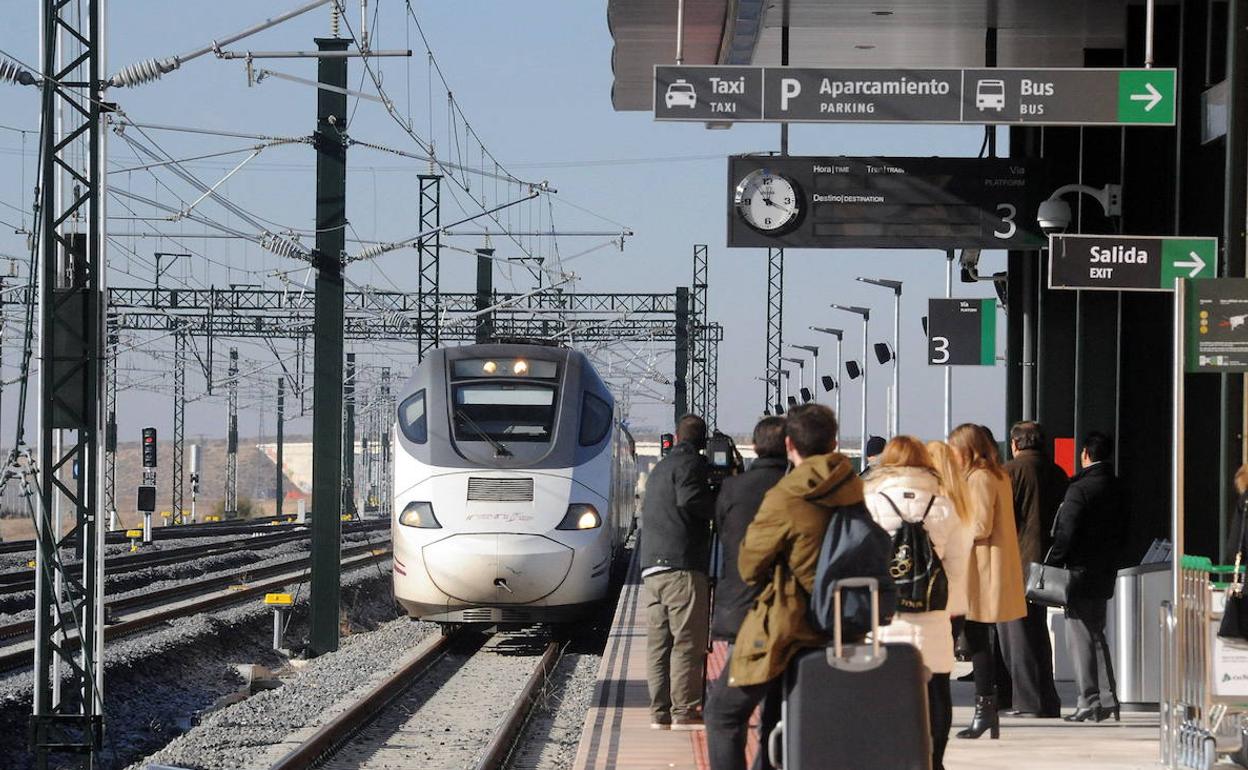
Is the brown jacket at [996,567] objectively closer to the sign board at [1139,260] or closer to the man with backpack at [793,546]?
the sign board at [1139,260]

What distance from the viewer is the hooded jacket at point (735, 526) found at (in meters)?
7.93

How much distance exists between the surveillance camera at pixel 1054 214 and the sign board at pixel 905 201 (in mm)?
234

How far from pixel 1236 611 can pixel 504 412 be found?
1046cm

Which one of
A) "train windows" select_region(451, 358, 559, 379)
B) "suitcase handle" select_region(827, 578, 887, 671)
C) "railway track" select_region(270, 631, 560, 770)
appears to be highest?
"train windows" select_region(451, 358, 559, 379)

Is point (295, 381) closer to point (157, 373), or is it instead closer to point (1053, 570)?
point (157, 373)

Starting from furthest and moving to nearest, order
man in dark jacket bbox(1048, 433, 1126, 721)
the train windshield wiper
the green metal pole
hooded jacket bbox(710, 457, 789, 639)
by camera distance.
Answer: the green metal pole < the train windshield wiper < man in dark jacket bbox(1048, 433, 1126, 721) < hooded jacket bbox(710, 457, 789, 639)

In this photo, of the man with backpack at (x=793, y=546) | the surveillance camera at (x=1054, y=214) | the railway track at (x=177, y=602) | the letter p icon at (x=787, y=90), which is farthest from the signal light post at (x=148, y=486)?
the man with backpack at (x=793, y=546)

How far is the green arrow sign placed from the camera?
11.7 metres

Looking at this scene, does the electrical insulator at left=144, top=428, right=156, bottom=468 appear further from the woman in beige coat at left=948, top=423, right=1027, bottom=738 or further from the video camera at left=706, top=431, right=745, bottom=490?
the woman in beige coat at left=948, top=423, right=1027, bottom=738

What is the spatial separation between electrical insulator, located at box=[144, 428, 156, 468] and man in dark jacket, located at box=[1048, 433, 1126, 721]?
1652 inches

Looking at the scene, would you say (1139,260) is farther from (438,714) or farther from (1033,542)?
(438,714)

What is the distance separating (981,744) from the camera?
10.1 meters

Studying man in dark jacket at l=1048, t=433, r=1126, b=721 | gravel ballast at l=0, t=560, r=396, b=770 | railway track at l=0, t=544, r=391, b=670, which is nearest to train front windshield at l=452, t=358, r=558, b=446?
gravel ballast at l=0, t=560, r=396, b=770

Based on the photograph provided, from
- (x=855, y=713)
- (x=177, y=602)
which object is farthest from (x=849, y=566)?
(x=177, y=602)
